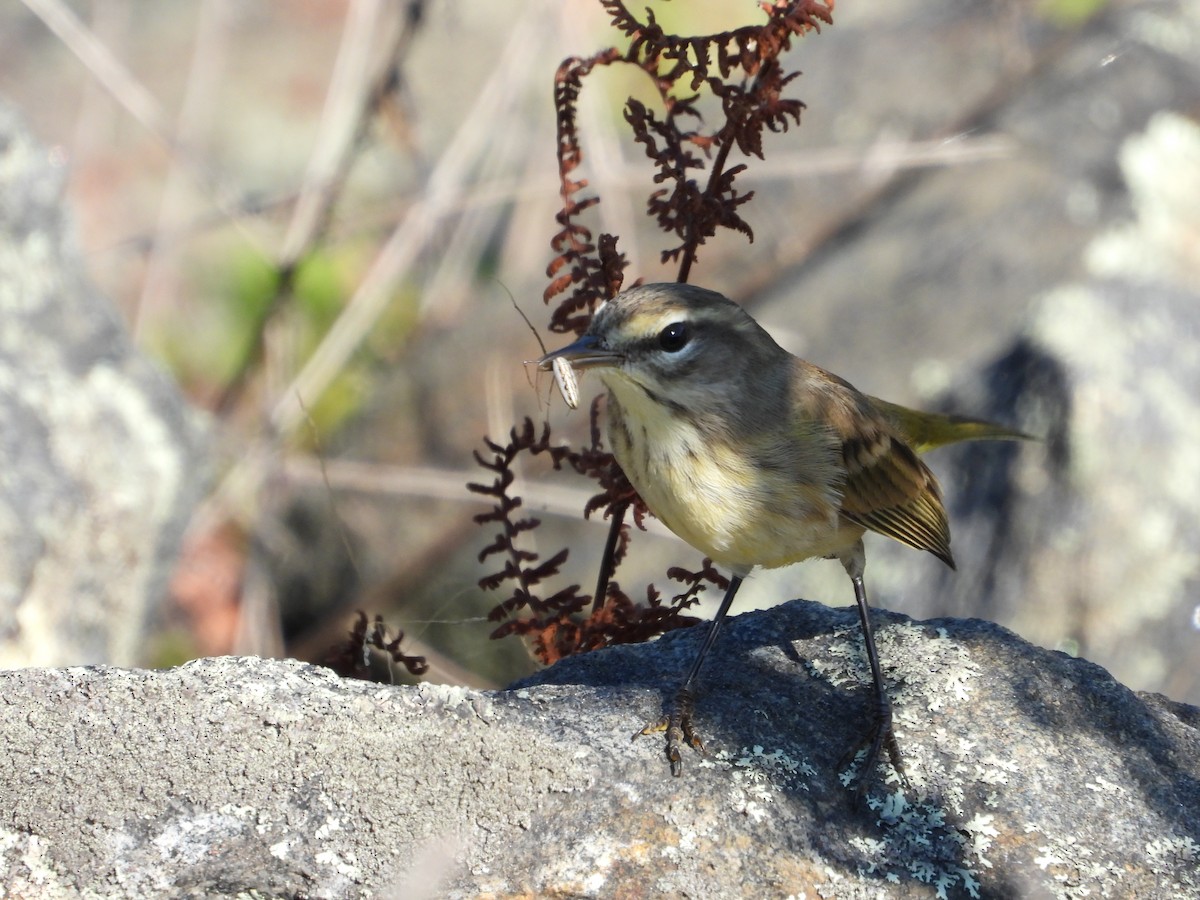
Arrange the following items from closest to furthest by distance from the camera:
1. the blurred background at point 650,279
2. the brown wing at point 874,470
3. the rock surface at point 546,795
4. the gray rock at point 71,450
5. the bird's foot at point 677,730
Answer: the rock surface at point 546,795 → the bird's foot at point 677,730 → the brown wing at point 874,470 → the gray rock at point 71,450 → the blurred background at point 650,279

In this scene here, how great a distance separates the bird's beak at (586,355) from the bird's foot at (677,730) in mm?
845

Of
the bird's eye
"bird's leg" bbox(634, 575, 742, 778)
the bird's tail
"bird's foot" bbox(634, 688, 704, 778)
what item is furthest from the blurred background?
"bird's foot" bbox(634, 688, 704, 778)

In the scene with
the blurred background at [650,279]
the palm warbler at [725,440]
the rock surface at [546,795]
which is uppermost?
the blurred background at [650,279]

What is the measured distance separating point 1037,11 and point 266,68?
5419 millimetres

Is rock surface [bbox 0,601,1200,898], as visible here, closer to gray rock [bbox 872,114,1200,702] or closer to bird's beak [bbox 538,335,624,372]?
bird's beak [bbox 538,335,624,372]

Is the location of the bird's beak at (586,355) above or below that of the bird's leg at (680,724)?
above

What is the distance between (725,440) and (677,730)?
0.78 meters

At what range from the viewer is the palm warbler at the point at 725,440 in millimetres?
3377

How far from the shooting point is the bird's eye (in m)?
3.42

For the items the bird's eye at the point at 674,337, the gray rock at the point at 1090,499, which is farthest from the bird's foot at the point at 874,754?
the gray rock at the point at 1090,499

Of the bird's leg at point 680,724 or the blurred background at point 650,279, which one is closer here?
the bird's leg at point 680,724

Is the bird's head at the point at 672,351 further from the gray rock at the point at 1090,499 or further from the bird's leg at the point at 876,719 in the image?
the gray rock at the point at 1090,499

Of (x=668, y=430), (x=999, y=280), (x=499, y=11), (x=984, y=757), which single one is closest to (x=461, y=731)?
(x=668, y=430)

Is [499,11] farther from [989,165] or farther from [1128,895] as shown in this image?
[1128,895]
